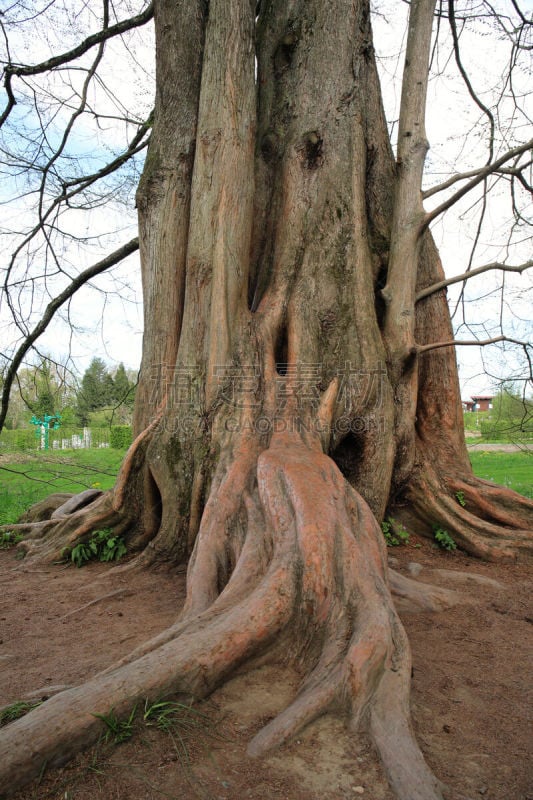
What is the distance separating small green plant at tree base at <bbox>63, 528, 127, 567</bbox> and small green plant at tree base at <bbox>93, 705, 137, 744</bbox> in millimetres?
3349

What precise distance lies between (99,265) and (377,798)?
7002 millimetres

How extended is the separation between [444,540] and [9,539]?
5037 millimetres

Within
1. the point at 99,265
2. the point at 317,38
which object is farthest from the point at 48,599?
the point at 317,38

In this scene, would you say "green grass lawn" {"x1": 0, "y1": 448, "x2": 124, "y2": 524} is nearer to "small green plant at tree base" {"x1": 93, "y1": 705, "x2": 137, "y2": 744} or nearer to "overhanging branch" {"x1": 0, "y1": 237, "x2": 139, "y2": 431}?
"overhanging branch" {"x1": 0, "y1": 237, "x2": 139, "y2": 431}

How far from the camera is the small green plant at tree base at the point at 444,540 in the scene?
18.6 ft

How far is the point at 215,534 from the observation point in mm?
3775

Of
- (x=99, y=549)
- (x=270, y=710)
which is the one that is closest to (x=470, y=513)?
(x=99, y=549)

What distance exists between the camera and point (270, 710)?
2.42 m

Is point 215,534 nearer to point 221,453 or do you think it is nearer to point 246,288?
point 221,453

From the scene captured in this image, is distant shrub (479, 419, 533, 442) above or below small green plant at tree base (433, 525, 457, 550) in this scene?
above

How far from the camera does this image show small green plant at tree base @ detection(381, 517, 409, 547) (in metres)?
5.78

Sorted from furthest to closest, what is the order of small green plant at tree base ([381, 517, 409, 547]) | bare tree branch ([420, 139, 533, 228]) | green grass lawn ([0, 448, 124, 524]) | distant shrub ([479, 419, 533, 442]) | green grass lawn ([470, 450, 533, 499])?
1. green grass lawn ([470, 450, 533, 499])
2. green grass lawn ([0, 448, 124, 524])
3. distant shrub ([479, 419, 533, 442])
4. small green plant at tree base ([381, 517, 409, 547])
5. bare tree branch ([420, 139, 533, 228])

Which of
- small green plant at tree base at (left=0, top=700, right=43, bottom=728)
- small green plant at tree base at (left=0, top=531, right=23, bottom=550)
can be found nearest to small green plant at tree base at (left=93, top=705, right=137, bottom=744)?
small green plant at tree base at (left=0, top=700, right=43, bottom=728)

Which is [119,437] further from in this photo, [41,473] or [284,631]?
[284,631]
